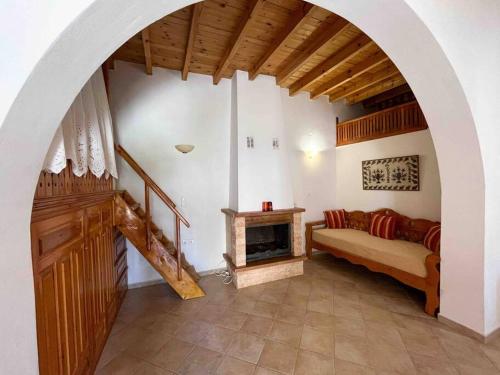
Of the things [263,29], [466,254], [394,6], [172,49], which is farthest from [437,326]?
[172,49]

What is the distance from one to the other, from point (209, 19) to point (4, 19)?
87.3 inches

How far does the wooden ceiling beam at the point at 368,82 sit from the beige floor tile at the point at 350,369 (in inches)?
147

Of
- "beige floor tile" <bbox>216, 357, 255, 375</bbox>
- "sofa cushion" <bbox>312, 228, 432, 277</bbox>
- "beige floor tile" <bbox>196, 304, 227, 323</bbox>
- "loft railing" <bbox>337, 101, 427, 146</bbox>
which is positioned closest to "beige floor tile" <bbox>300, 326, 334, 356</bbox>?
"beige floor tile" <bbox>216, 357, 255, 375</bbox>

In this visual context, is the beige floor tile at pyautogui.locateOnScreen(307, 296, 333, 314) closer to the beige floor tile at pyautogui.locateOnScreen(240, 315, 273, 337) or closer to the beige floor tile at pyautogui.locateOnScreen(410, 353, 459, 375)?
the beige floor tile at pyautogui.locateOnScreen(240, 315, 273, 337)

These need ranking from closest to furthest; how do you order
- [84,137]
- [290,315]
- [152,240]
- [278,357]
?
1. [84,137]
2. [278,357]
3. [290,315]
4. [152,240]

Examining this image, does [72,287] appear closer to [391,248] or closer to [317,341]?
[317,341]

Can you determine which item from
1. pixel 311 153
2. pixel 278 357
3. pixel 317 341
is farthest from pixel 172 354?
pixel 311 153

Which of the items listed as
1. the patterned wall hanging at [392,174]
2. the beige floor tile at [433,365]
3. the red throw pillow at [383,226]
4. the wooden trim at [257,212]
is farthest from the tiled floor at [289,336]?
the patterned wall hanging at [392,174]

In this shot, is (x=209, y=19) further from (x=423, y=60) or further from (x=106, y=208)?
(x=106, y=208)

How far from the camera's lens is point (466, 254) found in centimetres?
199

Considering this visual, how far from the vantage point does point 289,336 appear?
2.08m

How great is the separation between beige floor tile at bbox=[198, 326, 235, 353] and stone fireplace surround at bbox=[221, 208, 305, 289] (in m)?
0.92

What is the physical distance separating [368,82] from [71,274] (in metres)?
4.62

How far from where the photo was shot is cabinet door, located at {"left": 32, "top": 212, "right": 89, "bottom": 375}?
1.00 meters
